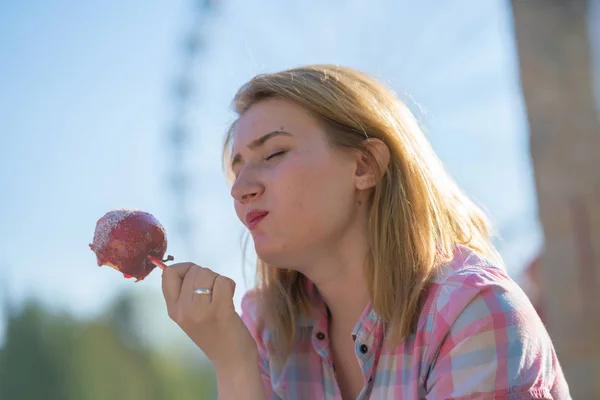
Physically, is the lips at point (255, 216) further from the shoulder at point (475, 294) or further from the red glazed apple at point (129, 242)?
the shoulder at point (475, 294)

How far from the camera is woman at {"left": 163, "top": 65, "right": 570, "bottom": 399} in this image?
2.14 m

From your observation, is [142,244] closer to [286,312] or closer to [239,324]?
[239,324]

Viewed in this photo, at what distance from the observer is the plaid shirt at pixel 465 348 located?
1997 millimetres

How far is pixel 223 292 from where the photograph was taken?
2311 mm

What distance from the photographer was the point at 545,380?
6.81 feet

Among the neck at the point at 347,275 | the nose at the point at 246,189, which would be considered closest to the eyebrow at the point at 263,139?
the nose at the point at 246,189

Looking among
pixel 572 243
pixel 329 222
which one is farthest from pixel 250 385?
pixel 572 243

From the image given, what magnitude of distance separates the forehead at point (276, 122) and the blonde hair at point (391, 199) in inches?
1.1

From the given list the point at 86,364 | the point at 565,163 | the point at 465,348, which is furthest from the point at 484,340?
the point at 86,364

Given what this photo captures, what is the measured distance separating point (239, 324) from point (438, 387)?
0.65 metres

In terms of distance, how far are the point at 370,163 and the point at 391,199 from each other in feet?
0.48

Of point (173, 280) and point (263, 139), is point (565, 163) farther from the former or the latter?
point (173, 280)

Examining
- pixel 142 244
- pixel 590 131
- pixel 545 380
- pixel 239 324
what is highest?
pixel 590 131

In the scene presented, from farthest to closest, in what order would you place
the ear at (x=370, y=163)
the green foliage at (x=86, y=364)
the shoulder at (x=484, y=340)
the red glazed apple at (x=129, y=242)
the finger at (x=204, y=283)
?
the green foliage at (x=86, y=364)
the ear at (x=370, y=163)
the red glazed apple at (x=129, y=242)
the finger at (x=204, y=283)
the shoulder at (x=484, y=340)
